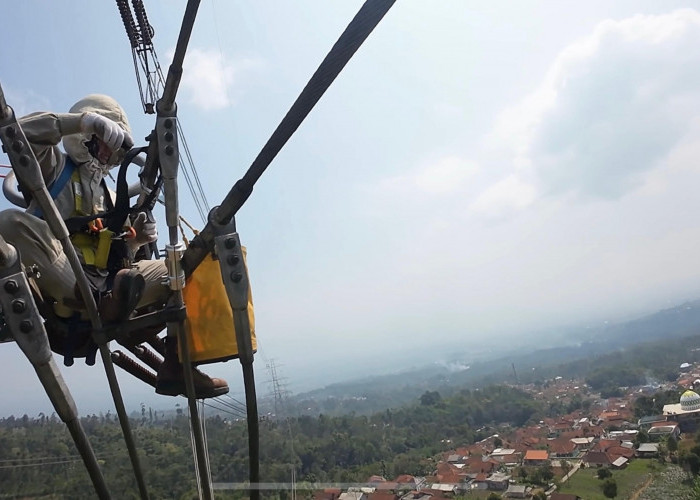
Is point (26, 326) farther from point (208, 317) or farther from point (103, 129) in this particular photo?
point (103, 129)

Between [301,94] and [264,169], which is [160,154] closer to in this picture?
[264,169]

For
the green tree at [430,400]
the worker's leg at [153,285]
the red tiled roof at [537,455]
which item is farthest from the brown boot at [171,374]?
the green tree at [430,400]

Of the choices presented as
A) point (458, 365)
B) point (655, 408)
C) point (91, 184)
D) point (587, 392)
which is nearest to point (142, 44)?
point (91, 184)

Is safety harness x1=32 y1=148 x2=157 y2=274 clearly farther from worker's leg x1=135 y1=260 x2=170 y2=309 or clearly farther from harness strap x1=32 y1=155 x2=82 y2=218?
worker's leg x1=135 y1=260 x2=170 y2=309

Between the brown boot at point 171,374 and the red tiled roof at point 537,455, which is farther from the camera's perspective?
the red tiled roof at point 537,455

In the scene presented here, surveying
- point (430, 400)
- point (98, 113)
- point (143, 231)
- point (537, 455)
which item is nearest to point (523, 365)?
point (430, 400)

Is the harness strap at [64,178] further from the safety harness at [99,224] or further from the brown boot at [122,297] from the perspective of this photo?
the brown boot at [122,297]
